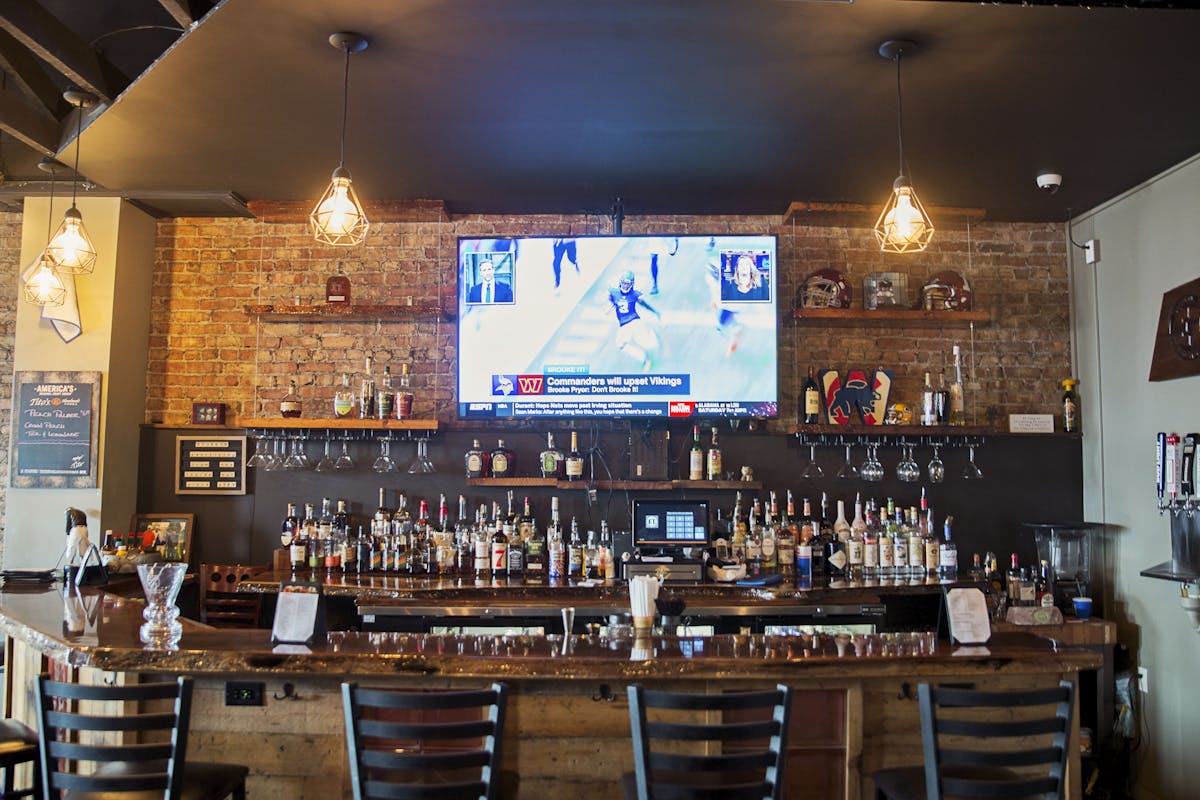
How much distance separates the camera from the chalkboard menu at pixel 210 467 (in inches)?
216

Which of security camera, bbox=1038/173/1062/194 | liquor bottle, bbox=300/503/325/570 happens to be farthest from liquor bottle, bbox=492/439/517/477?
security camera, bbox=1038/173/1062/194

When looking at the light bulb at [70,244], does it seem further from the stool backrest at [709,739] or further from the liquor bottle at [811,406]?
the liquor bottle at [811,406]

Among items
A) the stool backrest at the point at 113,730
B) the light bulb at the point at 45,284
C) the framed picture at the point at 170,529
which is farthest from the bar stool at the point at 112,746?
the framed picture at the point at 170,529

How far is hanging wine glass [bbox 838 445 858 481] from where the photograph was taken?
5441 millimetres

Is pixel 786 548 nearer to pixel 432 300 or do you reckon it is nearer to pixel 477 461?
pixel 477 461

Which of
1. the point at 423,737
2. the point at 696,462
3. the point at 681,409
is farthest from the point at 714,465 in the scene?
the point at 423,737

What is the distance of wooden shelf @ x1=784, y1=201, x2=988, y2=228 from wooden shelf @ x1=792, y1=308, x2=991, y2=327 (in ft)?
1.89

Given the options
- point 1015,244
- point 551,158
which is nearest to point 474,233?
point 551,158

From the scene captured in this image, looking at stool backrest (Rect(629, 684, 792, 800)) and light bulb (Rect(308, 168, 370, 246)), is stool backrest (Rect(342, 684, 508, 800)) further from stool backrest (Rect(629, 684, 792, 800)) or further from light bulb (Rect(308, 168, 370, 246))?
light bulb (Rect(308, 168, 370, 246))

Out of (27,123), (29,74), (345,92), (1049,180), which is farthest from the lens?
(1049,180)

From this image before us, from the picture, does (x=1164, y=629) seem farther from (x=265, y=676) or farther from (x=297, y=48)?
(x=297, y=48)

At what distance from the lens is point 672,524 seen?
4.98 meters

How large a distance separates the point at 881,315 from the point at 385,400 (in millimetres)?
3077

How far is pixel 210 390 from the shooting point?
18.2 ft
